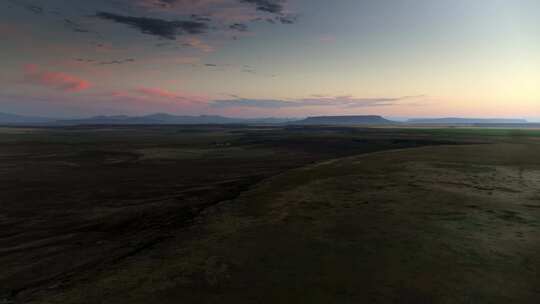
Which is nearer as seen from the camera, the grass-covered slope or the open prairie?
the grass-covered slope

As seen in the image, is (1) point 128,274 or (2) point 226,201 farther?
(2) point 226,201

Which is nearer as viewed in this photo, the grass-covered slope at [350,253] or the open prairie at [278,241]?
the grass-covered slope at [350,253]

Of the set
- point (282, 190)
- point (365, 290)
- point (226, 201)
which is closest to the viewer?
point (365, 290)

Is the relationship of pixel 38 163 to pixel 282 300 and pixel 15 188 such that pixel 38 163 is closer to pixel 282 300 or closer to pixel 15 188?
pixel 15 188

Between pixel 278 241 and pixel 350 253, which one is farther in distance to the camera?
pixel 278 241

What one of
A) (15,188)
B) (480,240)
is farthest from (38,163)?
(480,240)

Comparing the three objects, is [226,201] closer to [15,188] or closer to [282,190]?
[282,190]

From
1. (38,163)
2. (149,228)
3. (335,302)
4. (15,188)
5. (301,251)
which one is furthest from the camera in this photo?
(38,163)

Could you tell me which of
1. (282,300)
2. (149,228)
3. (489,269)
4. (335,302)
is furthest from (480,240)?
(149,228)

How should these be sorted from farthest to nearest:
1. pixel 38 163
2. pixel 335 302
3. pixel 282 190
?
pixel 38 163 < pixel 282 190 < pixel 335 302
